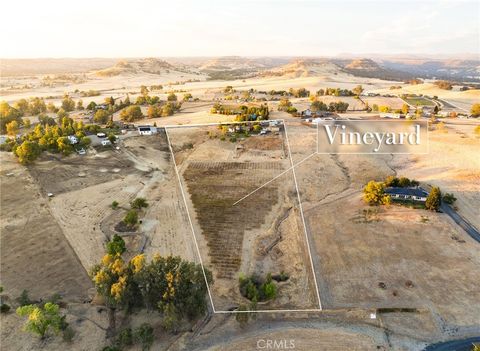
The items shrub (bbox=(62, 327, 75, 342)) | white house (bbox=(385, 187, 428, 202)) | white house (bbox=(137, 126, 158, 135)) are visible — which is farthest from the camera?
white house (bbox=(137, 126, 158, 135))

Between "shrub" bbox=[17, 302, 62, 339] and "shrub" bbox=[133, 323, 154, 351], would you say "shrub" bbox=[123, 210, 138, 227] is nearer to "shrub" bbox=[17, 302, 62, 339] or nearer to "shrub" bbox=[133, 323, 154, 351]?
"shrub" bbox=[17, 302, 62, 339]

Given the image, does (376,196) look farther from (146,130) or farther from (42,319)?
(146,130)

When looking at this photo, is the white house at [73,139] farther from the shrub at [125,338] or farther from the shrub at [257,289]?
the shrub at [125,338]

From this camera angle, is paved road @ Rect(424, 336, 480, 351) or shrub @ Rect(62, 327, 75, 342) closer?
paved road @ Rect(424, 336, 480, 351)

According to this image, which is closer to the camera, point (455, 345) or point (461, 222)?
point (455, 345)

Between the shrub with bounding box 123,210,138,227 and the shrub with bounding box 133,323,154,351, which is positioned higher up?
the shrub with bounding box 123,210,138,227

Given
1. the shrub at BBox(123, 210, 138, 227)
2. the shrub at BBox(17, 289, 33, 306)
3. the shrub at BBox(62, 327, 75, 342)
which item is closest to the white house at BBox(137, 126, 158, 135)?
the shrub at BBox(123, 210, 138, 227)

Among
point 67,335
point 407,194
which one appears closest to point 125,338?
point 67,335
